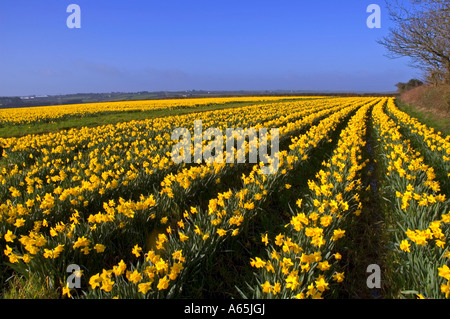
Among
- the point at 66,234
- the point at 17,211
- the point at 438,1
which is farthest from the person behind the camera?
the point at 438,1

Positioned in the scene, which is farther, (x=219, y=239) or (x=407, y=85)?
(x=407, y=85)

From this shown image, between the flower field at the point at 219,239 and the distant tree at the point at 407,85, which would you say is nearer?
the flower field at the point at 219,239

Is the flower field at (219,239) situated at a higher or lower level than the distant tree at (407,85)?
lower

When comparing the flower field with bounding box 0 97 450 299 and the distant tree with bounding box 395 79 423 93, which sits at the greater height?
the distant tree with bounding box 395 79 423 93

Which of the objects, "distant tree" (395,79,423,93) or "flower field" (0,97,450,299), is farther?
"distant tree" (395,79,423,93)

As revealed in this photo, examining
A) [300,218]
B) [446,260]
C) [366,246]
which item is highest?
[300,218]

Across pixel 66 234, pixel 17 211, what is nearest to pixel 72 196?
pixel 17 211

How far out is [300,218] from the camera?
10.8 feet

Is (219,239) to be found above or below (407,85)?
below
